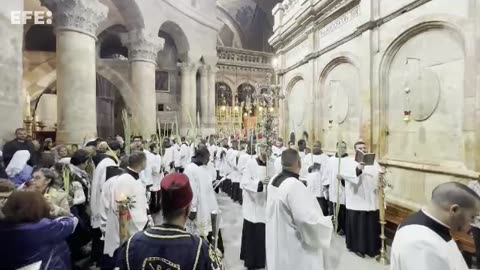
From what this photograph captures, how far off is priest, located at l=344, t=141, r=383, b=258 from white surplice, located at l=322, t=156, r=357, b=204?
125 mm

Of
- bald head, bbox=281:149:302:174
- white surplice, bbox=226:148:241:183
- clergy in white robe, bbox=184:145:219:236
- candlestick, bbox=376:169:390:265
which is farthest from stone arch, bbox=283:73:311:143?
bald head, bbox=281:149:302:174

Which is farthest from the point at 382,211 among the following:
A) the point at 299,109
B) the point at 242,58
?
the point at 242,58

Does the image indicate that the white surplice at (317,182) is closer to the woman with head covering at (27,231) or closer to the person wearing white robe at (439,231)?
the person wearing white robe at (439,231)

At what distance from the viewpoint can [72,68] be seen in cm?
923

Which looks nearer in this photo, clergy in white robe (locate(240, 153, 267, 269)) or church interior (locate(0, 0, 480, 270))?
clergy in white robe (locate(240, 153, 267, 269))

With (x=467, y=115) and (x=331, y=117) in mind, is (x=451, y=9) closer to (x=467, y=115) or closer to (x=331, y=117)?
(x=467, y=115)

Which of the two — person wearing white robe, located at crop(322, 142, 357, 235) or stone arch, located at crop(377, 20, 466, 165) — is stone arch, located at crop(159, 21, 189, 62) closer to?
person wearing white robe, located at crop(322, 142, 357, 235)

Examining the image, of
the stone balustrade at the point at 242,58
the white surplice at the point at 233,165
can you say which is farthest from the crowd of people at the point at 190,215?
the stone balustrade at the point at 242,58

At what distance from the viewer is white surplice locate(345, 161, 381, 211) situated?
593cm

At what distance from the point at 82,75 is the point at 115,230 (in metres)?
6.33

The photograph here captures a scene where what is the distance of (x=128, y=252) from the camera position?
192cm

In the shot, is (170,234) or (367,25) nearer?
(170,234)

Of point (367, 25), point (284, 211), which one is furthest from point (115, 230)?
point (367, 25)

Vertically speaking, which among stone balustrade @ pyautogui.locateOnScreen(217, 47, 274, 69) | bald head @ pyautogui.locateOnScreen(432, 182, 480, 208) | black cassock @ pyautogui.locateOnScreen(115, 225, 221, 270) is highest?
stone balustrade @ pyautogui.locateOnScreen(217, 47, 274, 69)
